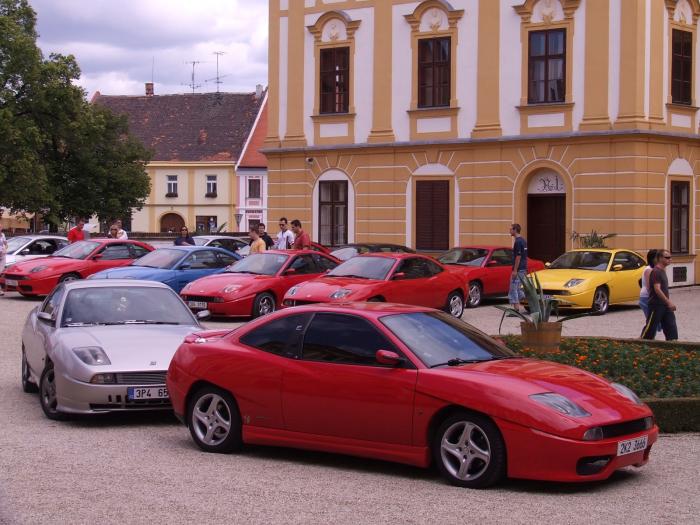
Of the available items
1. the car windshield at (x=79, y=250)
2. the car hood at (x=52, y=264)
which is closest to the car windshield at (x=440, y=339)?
the car hood at (x=52, y=264)

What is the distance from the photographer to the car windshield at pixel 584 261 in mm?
24661

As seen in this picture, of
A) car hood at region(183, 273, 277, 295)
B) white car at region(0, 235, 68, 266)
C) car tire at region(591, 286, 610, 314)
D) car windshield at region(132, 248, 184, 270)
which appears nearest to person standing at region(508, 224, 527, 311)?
car tire at region(591, 286, 610, 314)

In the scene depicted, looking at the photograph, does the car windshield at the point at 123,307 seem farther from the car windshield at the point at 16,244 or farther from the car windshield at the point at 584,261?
the car windshield at the point at 16,244

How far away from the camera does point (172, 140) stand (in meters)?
76.7

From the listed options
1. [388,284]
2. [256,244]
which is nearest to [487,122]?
[256,244]

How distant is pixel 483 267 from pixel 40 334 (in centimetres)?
1514

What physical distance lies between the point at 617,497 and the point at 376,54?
2755cm

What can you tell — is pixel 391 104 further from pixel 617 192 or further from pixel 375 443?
pixel 375 443

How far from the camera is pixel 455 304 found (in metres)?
23.1

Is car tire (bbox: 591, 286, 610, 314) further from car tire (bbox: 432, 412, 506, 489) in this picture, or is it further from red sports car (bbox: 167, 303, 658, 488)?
car tire (bbox: 432, 412, 506, 489)

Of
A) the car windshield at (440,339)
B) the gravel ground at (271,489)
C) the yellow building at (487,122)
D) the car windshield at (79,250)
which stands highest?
the yellow building at (487,122)

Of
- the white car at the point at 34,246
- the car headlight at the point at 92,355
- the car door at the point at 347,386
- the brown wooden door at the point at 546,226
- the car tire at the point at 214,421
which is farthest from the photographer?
the brown wooden door at the point at 546,226

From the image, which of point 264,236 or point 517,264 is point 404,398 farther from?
point 264,236

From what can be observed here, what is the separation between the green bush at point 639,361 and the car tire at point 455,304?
24.6 ft
